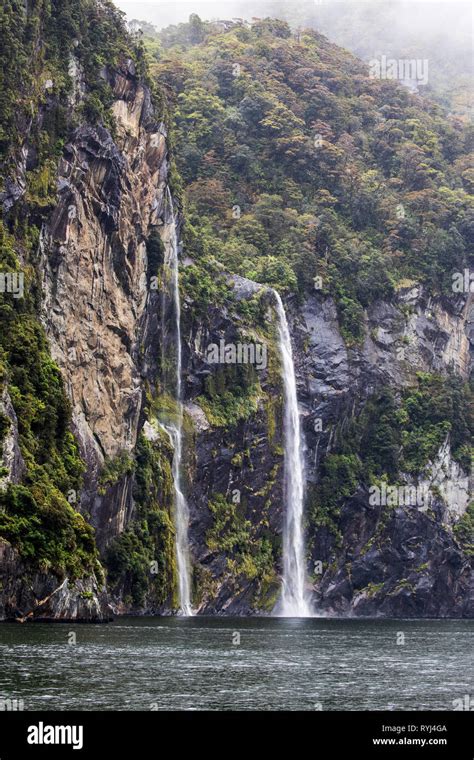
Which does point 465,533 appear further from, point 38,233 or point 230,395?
point 38,233

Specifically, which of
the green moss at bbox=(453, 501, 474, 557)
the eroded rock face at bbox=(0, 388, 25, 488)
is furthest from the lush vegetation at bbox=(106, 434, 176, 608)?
the green moss at bbox=(453, 501, 474, 557)

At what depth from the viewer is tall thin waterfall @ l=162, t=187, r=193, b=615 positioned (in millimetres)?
73438

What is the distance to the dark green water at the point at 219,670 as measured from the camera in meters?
28.1

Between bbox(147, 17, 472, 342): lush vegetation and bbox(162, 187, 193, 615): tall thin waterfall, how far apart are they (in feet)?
17.5

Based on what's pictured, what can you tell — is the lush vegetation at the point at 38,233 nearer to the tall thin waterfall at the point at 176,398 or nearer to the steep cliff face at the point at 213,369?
the steep cliff face at the point at 213,369

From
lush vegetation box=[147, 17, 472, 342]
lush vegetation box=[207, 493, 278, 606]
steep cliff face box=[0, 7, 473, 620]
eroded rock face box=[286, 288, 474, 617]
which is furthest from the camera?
lush vegetation box=[147, 17, 472, 342]

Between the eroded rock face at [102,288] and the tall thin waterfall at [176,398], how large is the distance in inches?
126

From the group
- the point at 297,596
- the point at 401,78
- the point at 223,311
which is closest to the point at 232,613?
the point at 297,596

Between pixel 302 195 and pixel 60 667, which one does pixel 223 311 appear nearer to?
pixel 302 195

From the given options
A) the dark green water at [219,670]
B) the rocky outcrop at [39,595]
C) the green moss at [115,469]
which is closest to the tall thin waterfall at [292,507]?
the green moss at [115,469]

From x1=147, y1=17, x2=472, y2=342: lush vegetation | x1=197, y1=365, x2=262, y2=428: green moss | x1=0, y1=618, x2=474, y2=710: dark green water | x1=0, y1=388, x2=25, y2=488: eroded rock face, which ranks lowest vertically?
x1=0, y1=618, x2=474, y2=710: dark green water

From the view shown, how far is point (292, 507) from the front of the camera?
84.9 metres

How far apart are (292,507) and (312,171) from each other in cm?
3640

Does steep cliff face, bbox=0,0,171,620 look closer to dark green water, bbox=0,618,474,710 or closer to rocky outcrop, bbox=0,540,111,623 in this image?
rocky outcrop, bbox=0,540,111,623
